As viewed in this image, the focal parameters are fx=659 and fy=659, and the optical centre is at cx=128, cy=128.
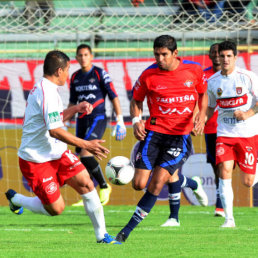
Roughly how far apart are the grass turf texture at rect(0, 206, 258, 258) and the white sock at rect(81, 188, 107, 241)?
12cm

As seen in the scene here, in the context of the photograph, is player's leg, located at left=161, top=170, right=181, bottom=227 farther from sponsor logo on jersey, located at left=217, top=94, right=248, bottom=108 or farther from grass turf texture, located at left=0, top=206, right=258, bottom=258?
sponsor logo on jersey, located at left=217, top=94, right=248, bottom=108

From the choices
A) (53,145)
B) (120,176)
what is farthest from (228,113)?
(53,145)

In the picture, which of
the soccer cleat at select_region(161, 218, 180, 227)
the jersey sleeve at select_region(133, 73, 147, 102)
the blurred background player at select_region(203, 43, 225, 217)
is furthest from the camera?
the blurred background player at select_region(203, 43, 225, 217)

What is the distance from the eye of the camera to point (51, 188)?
653cm

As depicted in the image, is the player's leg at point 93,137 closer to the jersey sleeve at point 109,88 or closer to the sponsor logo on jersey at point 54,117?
the jersey sleeve at point 109,88

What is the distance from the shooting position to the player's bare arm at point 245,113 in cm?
762

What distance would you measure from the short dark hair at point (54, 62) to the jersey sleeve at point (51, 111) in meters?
0.34

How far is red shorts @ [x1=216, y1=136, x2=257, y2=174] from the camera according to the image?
7898 millimetres

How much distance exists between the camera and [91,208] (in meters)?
6.13

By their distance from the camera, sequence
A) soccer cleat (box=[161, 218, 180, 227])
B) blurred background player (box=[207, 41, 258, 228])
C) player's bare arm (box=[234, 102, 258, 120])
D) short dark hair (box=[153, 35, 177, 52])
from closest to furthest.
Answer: short dark hair (box=[153, 35, 177, 52]) → player's bare arm (box=[234, 102, 258, 120]) → blurred background player (box=[207, 41, 258, 228]) → soccer cleat (box=[161, 218, 180, 227])

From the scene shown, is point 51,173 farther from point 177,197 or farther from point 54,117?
point 177,197

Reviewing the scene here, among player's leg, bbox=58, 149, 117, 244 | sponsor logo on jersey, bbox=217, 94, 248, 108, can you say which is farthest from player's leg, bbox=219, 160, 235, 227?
player's leg, bbox=58, 149, 117, 244

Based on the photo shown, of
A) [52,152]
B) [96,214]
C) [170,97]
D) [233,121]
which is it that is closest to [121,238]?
[96,214]

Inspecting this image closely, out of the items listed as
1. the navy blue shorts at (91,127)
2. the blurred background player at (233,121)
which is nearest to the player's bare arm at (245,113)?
the blurred background player at (233,121)
